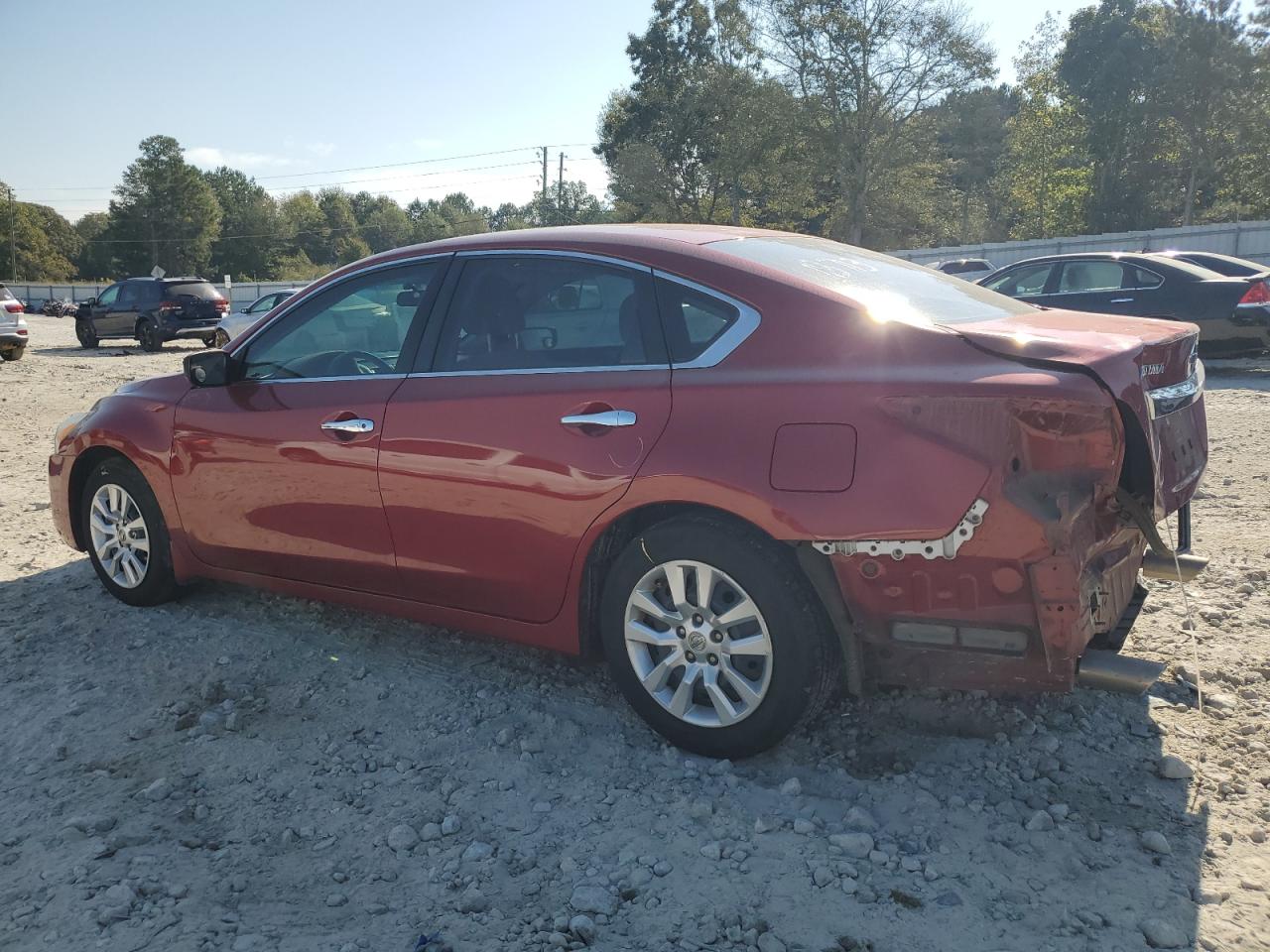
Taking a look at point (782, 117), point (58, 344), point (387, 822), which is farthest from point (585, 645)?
point (782, 117)

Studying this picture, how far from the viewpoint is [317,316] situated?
164 inches

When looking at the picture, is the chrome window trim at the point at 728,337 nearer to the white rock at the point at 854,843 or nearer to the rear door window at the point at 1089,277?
the white rock at the point at 854,843

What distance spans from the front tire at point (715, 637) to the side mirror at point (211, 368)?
2.10 meters

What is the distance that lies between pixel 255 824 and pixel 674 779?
50.2 inches

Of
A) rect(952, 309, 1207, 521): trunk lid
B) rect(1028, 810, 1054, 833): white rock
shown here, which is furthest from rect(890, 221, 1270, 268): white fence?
rect(1028, 810, 1054, 833): white rock

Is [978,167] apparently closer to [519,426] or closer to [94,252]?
[519,426]

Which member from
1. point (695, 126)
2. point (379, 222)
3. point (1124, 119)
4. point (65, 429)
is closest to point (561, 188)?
point (695, 126)

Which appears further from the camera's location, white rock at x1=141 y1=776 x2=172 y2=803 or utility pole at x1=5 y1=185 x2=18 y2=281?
utility pole at x1=5 y1=185 x2=18 y2=281

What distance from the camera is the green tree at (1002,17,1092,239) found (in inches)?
1762

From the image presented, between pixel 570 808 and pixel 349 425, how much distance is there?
1711 millimetres

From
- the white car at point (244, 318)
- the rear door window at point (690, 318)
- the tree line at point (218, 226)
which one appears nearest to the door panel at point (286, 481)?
the rear door window at point (690, 318)

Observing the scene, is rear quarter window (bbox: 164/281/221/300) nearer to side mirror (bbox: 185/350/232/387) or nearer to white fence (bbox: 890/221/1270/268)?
white fence (bbox: 890/221/1270/268)

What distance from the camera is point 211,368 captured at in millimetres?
4266

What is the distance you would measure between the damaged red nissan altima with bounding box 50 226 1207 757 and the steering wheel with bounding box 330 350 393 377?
0.04 feet
